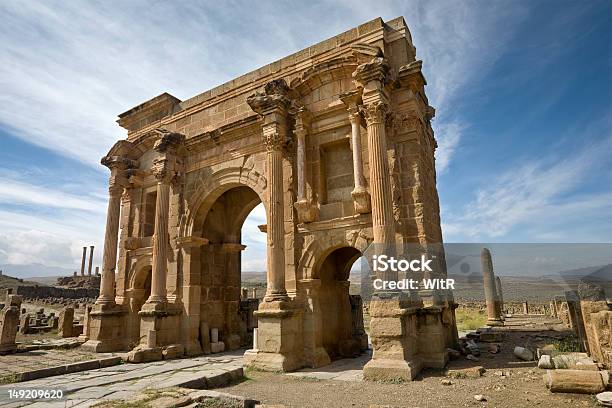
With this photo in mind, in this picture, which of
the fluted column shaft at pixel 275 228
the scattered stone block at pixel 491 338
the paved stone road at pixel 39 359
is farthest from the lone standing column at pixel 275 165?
the scattered stone block at pixel 491 338

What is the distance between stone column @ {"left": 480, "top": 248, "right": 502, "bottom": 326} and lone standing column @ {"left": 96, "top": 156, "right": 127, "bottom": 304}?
1674 cm

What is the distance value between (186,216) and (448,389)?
9.14 m

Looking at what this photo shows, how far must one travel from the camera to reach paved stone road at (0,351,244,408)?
20.4 feet

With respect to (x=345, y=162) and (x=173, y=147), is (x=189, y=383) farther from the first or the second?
(x=173, y=147)

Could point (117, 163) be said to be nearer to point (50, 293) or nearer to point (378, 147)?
point (378, 147)

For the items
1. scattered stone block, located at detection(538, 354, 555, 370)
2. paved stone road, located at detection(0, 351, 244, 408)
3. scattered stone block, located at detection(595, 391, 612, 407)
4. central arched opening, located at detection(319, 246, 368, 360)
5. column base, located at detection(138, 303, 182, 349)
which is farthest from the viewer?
column base, located at detection(138, 303, 182, 349)

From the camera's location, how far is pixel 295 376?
8328 mm

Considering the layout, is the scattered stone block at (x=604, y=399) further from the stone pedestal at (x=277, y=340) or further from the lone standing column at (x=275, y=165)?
the lone standing column at (x=275, y=165)

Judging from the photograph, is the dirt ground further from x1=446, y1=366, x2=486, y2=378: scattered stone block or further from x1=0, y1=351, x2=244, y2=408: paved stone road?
x1=0, y1=351, x2=244, y2=408: paved stone road

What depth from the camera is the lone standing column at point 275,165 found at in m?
9.75

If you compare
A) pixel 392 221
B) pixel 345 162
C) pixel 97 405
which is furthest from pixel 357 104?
pixel 97 405

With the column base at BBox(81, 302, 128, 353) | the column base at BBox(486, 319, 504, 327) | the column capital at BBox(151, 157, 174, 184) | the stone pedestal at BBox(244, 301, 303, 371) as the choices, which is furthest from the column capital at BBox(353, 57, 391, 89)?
the column base at BBox(486, 319, 504, 327)

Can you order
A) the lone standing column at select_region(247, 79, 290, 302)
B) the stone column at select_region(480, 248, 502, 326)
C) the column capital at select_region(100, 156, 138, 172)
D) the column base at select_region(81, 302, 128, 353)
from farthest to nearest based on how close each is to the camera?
the stone column at select_region(480, 248, 502, 326)
the column capital at select_region(100, 156, 138, 172)
the column base at select_region(81, 302, 128, 353)
the lone standing column at select_region(247, 79, 290, 302)

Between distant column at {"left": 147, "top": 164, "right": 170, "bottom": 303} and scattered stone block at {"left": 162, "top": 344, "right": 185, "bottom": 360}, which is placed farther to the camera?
A: distant column at {"left": 147, "top": 164, "right": 170, "bottom": 303}
